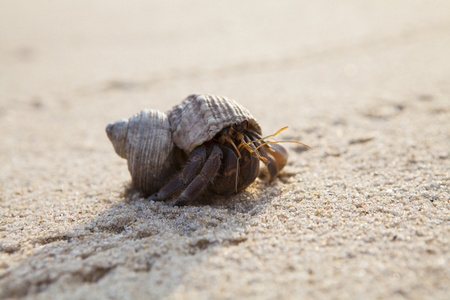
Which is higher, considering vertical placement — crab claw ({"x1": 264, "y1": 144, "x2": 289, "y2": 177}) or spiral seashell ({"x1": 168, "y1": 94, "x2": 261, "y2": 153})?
spiral seashell ({"x1": 168, "y1": 94, "x2": 261, "y2": 153})

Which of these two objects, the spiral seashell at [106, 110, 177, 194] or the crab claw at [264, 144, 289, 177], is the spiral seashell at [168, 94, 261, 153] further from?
the crab claw at [264, 144, 289, 177]

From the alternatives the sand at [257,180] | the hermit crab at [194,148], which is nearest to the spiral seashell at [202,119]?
the hermit crab at [194,148]

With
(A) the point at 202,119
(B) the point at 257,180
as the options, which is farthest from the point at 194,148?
(B) the point at 257,180

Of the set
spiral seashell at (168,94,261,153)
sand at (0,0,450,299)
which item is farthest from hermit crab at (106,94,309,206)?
sand at (0,0,450,299)

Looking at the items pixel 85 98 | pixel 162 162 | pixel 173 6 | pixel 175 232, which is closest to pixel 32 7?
pixel 173 6

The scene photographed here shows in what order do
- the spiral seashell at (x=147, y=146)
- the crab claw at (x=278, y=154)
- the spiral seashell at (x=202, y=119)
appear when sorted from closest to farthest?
the spiral seashell at (x=202, y=119) < the spiral seashell at (x=147, y=146) < the crab claw at (x=278, y=154)

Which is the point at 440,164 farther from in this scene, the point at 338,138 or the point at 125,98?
the point at 125,98

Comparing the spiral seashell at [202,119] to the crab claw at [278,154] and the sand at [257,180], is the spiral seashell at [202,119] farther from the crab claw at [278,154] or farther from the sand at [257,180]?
the sand at [257,180]

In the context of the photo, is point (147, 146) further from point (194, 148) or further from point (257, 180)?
point (257, 180)
